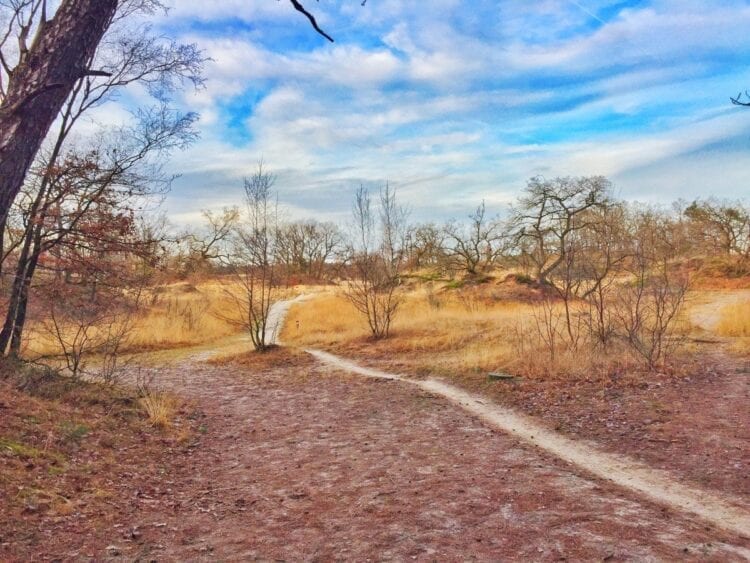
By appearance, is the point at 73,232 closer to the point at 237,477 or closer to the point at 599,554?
the point at 237,477

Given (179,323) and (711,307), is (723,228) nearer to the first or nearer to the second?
(711,307)

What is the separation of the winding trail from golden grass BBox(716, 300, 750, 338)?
27.0ft

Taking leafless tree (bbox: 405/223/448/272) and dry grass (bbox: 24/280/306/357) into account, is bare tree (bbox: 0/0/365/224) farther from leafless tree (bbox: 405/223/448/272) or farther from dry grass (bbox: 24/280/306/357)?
leafless tree (bbox: 405/223/448/272)

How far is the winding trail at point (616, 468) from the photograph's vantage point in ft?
14.8

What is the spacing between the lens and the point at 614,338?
454 inches

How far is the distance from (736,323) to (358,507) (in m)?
13.2

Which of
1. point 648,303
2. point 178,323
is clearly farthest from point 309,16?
point 178,323

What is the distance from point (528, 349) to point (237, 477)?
315 inches

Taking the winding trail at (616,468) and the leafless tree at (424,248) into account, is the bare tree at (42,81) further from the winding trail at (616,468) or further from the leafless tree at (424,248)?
the leafless tree at (424,248)

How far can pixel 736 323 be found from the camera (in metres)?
13.5

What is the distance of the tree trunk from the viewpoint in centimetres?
321

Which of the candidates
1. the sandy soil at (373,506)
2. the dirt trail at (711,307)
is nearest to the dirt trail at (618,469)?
the sandy soil at (373,506)

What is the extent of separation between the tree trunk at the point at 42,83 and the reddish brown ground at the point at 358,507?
2609mm

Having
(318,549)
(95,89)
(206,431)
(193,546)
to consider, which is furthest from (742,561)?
→ (95,89)
